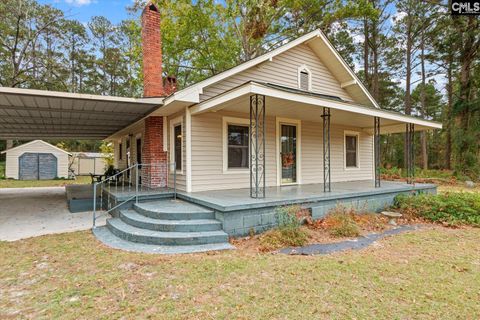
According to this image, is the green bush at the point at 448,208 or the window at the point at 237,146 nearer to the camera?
the green bush at the point at 448,208

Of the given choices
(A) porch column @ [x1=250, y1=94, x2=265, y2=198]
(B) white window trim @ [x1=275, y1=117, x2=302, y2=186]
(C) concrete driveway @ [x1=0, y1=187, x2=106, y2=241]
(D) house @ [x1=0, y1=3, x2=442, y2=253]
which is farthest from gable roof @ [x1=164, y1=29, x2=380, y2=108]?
(C) concrete driveway @ [x1=0, y1=187, x2=106, y2=241]

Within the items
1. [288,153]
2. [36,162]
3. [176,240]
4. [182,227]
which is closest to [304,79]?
[288,153]

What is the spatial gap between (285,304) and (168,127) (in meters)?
6.54

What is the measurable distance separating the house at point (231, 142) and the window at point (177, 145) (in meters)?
0.03

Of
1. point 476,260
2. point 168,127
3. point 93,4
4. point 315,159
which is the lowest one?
point 476,260

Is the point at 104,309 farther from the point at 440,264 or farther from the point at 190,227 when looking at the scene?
the point at 440,264

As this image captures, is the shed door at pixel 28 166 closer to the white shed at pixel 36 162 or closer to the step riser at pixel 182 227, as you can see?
the white shed at pixel 36 162

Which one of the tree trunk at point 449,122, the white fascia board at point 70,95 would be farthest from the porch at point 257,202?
the tree trunk at point 449,122

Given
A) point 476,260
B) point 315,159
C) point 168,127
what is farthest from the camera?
point 315,159

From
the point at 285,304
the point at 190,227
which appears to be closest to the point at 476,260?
the point at 285,304

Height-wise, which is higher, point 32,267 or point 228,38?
point 228,38

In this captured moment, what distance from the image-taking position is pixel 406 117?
879cm

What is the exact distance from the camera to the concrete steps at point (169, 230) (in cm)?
460

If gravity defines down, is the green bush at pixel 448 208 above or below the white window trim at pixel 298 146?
below
